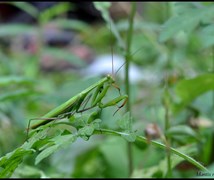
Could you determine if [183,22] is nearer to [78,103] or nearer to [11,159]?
[78,103]

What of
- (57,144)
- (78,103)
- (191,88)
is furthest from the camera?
(191,88)

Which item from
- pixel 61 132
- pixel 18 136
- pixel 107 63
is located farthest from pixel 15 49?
pixel 61 132

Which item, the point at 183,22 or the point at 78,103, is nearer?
the point at 78,103

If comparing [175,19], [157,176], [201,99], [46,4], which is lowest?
[157,176]

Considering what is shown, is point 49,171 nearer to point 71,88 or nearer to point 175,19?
point 71,88

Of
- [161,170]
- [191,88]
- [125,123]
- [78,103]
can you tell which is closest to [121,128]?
[125,123]

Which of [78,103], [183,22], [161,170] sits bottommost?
[161,170]

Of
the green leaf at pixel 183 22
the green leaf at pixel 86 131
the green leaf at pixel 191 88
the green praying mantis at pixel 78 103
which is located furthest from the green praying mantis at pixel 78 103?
the green leaf at pixel 191 88

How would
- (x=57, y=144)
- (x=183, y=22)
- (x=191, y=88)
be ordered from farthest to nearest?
(x=191, y=88) → (x=183, y=22) → (x=57, y=144)
